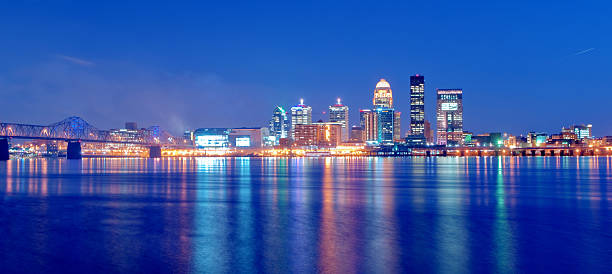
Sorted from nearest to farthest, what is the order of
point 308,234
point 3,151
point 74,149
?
1. point 308,234
2. point 3,151
3. point 74,149

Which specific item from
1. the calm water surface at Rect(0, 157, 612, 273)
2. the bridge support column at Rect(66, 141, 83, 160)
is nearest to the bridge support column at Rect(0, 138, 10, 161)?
the bridge support column at Rect(66, 141, 83, 160)

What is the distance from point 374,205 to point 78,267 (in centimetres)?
1781

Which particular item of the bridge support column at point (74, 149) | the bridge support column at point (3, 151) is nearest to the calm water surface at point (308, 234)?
the bridge support column at point (3, 151)

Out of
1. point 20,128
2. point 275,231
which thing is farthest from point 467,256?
point 20,128

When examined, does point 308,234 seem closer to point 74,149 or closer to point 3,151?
point 3,151

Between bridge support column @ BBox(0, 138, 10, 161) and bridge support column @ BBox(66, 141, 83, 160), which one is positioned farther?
bridge support column @ BBox(66, 141, 83, 160)

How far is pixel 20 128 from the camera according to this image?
5989 inches

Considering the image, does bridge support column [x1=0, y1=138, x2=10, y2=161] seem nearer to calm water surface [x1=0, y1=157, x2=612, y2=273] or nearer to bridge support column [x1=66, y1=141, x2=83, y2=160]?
bridge support column [x1=66, y1=141, x2=83, y2=160]

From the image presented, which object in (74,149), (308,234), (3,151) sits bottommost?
(308,234)

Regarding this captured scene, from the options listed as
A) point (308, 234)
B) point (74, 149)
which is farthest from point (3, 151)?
point (308, 234)

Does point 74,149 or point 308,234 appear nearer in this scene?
point 308,234

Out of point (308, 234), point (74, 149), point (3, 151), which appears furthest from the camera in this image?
point (74, 149)

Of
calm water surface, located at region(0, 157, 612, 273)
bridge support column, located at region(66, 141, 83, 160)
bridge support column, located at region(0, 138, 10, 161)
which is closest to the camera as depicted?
calm water surface, located at region(0, 157, 612, 273)

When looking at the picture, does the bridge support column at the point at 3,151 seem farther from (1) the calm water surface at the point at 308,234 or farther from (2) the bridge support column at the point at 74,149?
(1) the calm water surface at the point at 308,234
